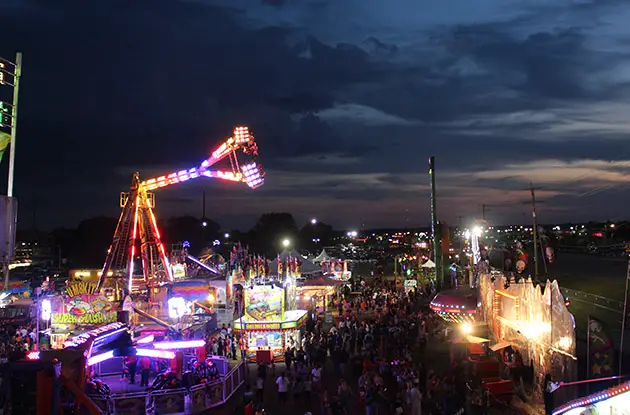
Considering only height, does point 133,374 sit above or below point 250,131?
below

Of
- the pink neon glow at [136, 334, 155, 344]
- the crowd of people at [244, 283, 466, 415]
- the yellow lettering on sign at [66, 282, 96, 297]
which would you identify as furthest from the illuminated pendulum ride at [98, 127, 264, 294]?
the crowd of people at [244, 283, 466, 415]

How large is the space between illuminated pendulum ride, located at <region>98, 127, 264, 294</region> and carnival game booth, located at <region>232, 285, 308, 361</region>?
28.3 ft

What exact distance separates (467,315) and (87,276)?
3392 cm

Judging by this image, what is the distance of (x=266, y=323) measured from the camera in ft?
77.7

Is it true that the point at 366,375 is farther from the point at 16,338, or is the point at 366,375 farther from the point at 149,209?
the point at 149,209

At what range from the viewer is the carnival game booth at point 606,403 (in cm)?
935

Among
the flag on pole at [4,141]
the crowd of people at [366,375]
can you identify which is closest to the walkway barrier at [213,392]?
the crowd of people at [366,375]

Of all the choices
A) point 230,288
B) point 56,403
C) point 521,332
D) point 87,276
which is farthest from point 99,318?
point 87,276

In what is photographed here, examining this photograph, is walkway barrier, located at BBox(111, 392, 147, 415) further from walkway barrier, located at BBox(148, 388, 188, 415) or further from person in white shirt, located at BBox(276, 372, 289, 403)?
person in white shirt, located at BBox(276, 372, 289, 403)

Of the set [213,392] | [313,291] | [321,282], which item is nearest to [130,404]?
[213,392]

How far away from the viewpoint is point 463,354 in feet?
68.9

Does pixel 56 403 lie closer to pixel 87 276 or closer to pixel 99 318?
pixel 99 318

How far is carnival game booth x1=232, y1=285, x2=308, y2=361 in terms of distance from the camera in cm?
2367

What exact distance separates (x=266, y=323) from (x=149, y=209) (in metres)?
12.3
